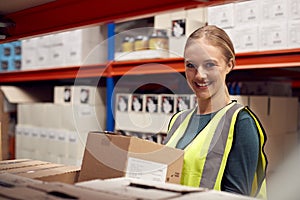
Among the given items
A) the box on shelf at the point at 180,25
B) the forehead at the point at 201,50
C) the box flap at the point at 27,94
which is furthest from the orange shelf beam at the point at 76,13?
the box flap at the point at 27,94

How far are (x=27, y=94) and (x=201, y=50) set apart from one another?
253 cm

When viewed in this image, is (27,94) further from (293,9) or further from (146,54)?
(293,9)

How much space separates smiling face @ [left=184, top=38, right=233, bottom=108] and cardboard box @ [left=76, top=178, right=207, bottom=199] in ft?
2.47

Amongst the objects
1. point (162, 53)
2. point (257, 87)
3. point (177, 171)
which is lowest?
point (177, 171)

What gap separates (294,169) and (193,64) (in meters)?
1.29

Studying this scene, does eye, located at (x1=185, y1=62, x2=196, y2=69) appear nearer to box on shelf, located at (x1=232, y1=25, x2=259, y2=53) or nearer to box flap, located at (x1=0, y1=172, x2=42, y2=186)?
box on shelf, located at (x1=232, y1=25, x2=259, y2=53)

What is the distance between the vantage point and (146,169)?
42.5 inches

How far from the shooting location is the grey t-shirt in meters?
1.37

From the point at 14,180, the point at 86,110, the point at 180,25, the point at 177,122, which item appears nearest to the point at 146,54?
the point at 180,25

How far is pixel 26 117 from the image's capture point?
3.39 m

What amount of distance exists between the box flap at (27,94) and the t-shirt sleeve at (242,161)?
101 inches

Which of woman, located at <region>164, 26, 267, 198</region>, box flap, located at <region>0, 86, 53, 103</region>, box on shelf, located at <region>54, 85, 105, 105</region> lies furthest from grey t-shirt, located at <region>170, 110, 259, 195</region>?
box flap, located at <region>0, 86, 53, 103</region>

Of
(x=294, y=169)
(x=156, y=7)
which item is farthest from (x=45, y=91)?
(x=156, y=7)

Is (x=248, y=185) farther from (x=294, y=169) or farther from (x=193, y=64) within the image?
(x=294, y=169)
